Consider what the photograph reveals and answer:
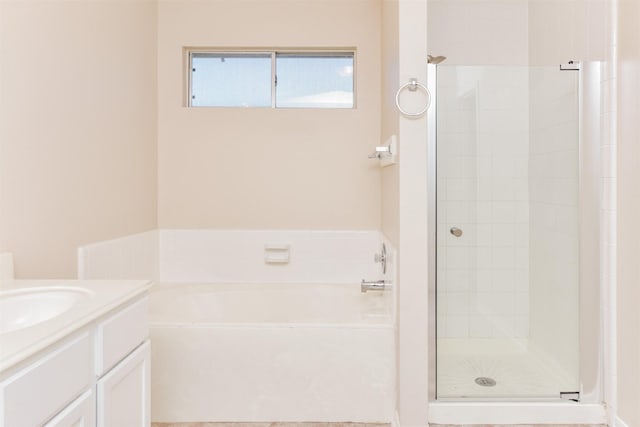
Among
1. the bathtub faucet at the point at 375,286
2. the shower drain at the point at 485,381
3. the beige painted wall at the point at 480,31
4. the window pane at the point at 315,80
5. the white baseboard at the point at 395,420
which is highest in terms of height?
the beige painted wall at the point at 480,31

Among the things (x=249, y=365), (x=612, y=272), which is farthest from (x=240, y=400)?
(x=612, y=272)

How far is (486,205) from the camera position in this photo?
2219mm

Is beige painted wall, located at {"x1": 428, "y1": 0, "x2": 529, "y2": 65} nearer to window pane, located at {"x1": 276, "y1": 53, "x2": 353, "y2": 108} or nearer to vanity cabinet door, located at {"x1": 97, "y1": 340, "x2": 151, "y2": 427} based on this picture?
window pane, located at {"x1": 276, "y1": 53, "x2": 353, "y2": 108}

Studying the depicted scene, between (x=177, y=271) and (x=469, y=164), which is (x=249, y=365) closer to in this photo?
(x=177, y=271)

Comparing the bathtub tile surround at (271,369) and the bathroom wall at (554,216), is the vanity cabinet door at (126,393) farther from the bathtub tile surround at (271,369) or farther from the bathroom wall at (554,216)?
the bathroom wall at (554,216)

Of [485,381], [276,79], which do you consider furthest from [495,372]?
[276,79]

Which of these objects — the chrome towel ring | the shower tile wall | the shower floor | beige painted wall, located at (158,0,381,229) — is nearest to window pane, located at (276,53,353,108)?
beige painted wall, located at (158,0,381,229)

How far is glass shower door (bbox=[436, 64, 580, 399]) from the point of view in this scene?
2029 millimetres

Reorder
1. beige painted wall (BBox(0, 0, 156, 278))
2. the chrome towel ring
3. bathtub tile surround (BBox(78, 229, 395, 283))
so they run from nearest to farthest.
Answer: beige painted wall (BBox(0, 0, 156, 278)), the chrome towel ring, bathtub tile surround (BBox(78, 229, 395, 283))

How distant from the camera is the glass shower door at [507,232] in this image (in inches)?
79.9

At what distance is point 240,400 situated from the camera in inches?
77.8

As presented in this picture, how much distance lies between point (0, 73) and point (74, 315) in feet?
3.43

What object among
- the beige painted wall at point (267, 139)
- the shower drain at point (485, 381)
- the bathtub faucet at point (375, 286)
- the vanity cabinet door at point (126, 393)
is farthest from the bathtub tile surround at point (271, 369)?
the beige painted wall at point (267, 139)

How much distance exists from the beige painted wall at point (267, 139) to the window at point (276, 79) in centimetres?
11
